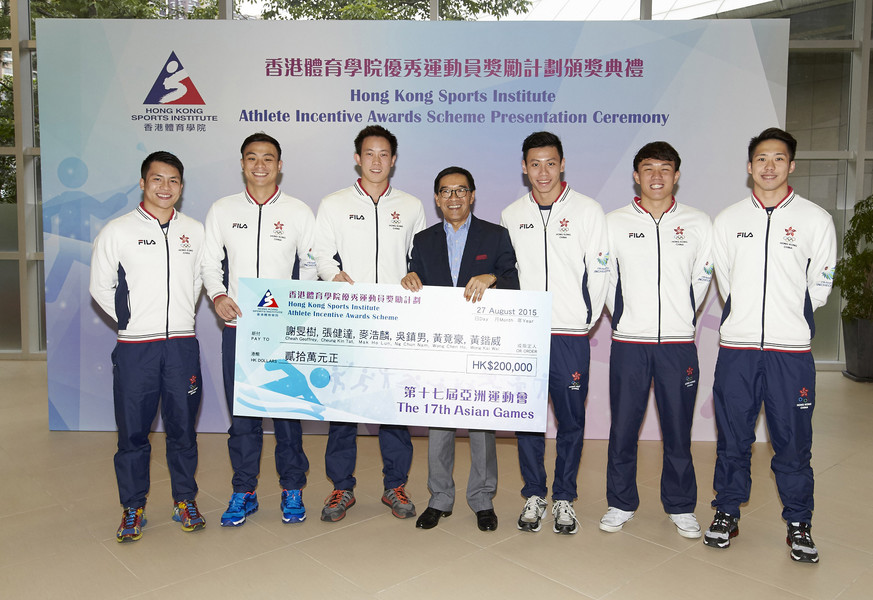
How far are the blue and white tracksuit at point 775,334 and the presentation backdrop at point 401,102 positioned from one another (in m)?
1.60

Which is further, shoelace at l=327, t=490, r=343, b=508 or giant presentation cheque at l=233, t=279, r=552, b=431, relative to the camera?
shoelace at l=327, t=490, r=343, b=508

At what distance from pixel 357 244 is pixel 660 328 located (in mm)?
1466

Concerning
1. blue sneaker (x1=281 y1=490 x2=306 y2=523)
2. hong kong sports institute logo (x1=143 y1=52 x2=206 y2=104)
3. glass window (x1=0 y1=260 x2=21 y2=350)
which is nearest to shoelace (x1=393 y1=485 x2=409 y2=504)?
blue sneaker (x1=281 y1=490 x2=306 y2=523)

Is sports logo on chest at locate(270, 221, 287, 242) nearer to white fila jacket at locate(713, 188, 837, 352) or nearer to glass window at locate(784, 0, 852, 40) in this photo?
white fila jacket at locate(713, 188, 837, 352)

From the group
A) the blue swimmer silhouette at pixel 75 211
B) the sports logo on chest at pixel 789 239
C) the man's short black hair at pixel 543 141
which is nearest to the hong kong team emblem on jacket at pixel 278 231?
the man's short black hair at pixel 543 141

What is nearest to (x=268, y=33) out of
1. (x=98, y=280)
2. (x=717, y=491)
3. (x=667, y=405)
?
(x=98, y=280)

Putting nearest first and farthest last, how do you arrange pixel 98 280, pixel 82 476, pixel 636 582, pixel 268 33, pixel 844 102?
pixel 636 582
pixel 98 280
pixel 82 476
pixel 268 33
pixel 844 102

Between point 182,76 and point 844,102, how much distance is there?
21.0 ft

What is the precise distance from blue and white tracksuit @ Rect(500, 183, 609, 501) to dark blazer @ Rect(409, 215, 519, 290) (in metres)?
0.11

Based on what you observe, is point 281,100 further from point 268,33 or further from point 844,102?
point 844,102

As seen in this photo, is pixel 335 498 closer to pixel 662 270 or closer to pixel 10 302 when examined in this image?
pixel 662 270

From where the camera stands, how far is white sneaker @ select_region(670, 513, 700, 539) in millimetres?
2951

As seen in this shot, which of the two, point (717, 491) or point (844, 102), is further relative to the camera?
point (844, 102)

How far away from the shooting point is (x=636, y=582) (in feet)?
8.46
